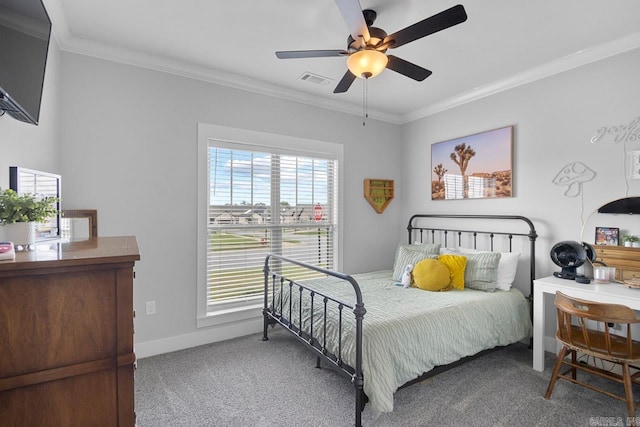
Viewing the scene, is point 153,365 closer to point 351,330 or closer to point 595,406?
point 351,330

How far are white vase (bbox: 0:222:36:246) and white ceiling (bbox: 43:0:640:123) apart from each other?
5.46 ft

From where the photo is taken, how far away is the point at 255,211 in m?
3.32

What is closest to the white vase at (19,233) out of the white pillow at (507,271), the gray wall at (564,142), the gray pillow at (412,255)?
the gray pillow at (412,255)

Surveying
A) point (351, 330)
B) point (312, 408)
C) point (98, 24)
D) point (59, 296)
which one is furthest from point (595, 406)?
point (98, 24)

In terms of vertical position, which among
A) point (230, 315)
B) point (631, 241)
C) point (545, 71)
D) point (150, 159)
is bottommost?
point (230, 315)

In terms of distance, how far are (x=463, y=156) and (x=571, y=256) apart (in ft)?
4.88

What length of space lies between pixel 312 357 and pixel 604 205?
2.70 metres

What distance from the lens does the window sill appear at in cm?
302

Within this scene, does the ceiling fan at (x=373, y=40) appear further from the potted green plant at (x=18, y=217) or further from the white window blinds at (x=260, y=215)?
the potted green plant at (x=18, y=217)

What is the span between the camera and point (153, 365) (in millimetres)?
2605

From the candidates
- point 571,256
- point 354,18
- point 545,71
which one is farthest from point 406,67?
point 571,256

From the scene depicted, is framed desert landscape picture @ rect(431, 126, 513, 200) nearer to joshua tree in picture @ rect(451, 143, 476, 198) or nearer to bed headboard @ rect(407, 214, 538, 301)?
joshua tree in picture @ rect(451, 143, 476, 198)

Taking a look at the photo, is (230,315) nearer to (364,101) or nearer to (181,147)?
(181,147)

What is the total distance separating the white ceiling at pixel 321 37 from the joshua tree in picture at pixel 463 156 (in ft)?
2.10
